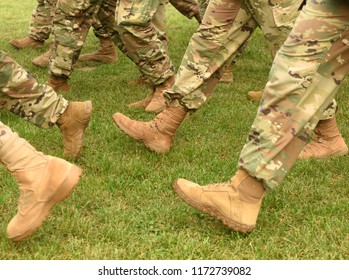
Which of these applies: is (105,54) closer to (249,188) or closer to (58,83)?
(58,83)

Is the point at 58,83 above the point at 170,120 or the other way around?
the other way around

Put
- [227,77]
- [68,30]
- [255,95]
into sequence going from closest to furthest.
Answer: [68,30]
[255,95]
[227,77]

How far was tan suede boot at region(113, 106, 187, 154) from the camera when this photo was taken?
3.37 metres

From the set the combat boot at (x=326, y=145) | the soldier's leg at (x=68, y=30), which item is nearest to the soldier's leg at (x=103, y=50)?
the soldier's leg at (x=68, y=30)

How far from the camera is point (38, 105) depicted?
3.01 m

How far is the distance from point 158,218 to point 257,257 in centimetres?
56

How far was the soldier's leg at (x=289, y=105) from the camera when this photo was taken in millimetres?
2225

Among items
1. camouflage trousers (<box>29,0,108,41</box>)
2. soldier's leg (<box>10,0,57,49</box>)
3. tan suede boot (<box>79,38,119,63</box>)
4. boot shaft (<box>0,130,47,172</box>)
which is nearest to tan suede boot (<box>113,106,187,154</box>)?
boot shaft (<box>0,130,47,172</box>)

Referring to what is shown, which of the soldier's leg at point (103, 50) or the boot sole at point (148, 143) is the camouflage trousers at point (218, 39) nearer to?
the boot sole at point (148, 143)

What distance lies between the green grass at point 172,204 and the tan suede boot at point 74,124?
0.34 feet

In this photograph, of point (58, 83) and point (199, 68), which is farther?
point (58, 83)

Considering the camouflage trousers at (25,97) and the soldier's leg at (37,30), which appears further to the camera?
the soldier's leg at (37,30)

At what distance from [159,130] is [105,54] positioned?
9.60 feet

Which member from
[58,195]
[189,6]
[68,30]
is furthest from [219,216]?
[189,6]
